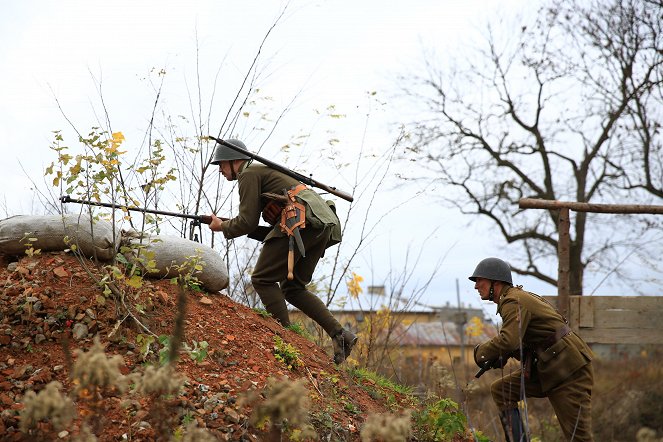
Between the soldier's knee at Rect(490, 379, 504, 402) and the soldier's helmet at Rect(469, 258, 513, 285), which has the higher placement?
the soldier's helmet at Rect(469, 258, 513, 285)

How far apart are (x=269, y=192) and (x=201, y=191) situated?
1.85m

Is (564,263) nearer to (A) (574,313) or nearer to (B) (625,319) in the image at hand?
(A) (574,313)

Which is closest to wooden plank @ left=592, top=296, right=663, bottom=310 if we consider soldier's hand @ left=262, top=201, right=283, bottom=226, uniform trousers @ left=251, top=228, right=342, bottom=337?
uniform trousers @ left=251, top=228, right=342, bottom=337

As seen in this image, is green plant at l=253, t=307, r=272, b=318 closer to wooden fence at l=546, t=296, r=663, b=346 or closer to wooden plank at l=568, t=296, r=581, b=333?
wooden fence at l=546, t=296, r=663, b=346

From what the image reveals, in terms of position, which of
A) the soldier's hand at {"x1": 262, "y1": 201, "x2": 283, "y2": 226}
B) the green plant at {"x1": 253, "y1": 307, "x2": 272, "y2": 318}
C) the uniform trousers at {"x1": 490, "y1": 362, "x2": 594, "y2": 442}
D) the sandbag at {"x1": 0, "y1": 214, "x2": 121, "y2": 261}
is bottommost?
the uniform trousers at {"x1": 490, "y1": 362, "x2": 594, "y2": 442}

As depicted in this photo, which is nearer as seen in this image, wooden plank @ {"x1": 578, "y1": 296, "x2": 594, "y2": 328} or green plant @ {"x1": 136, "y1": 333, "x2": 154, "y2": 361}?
green plant @ {"x1": 136, "y1": 333, "x2": 154, "y2": 361}

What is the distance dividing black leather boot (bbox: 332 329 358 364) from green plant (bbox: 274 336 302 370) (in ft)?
1.90

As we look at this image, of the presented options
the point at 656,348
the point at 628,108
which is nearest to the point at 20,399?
the point at 628,108

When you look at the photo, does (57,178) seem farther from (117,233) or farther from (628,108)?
(628,108)

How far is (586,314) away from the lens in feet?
29.7

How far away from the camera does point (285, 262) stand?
20.8 feet

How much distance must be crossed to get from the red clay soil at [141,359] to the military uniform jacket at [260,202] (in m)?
0.65

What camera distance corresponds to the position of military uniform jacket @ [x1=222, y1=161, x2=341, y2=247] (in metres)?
6.28

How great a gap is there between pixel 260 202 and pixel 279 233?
33cm
